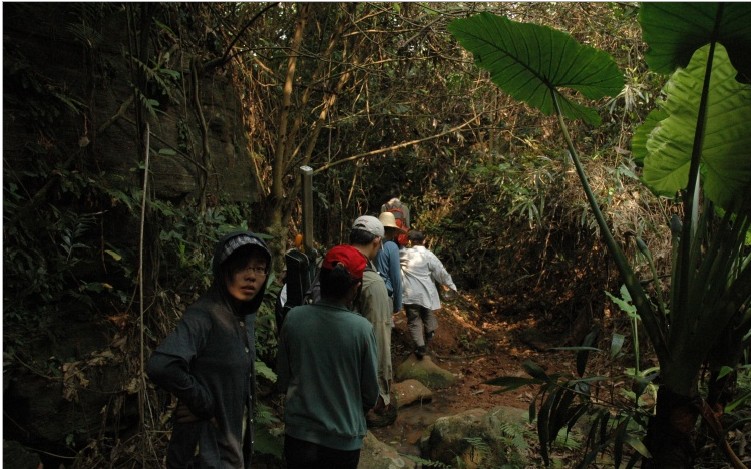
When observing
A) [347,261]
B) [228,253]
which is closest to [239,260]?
[228,253]

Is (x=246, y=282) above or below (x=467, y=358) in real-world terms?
above

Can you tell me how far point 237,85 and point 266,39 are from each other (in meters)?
0.90

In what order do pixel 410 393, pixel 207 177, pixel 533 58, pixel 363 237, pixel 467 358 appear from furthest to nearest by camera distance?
pixel 467 358, pixel 410 393, pixel 207 177, pixel 363 237, pixel 533 58

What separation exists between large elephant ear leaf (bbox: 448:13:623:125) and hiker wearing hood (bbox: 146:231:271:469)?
161 centimetres

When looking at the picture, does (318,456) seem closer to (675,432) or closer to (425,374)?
(675,432)

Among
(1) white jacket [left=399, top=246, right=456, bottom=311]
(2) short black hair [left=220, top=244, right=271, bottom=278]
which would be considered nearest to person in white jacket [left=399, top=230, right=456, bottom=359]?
(1) white jacket [left=399, top=246, right=456, bottom=311]

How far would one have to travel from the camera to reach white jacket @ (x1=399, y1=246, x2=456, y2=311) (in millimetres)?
7523

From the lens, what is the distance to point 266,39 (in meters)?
6.82

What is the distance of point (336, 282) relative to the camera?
2969 millimetres

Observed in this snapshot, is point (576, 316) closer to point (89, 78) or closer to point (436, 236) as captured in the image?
point (436, 236)

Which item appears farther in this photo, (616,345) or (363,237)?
(363,237)

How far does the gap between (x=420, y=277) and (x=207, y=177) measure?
3.57 m

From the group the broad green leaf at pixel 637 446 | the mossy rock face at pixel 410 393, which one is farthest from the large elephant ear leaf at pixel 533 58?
the mossy rock face at pixel 410 393

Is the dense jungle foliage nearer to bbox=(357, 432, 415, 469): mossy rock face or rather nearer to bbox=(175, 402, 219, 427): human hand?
bbox=(175, 402, 219, 427): human hand
